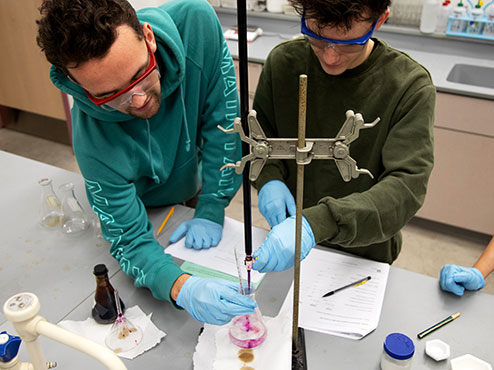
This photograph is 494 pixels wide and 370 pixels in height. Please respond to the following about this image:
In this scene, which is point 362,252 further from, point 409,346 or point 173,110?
point 173,110

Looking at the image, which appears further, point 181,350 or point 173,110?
point 173,110

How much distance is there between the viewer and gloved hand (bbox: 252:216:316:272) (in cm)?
106

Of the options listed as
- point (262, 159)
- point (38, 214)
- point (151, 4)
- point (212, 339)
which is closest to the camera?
point (262, 159)

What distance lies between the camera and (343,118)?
1.32 metres

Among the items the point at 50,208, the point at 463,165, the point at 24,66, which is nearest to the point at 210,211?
the point at 50,208

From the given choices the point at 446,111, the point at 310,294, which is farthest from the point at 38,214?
the point at 446,111

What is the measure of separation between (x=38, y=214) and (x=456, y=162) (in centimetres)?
206

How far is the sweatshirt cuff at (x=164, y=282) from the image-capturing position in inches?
45.7

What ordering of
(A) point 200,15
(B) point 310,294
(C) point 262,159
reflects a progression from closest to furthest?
(C) point 262,159, (B) point 310,294, (A) point 200,15

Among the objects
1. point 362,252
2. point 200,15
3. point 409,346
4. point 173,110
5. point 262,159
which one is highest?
point 200,15

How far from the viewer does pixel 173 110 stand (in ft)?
4.67

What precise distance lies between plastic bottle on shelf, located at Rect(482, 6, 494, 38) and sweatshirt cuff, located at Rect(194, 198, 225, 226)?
77.2 inches

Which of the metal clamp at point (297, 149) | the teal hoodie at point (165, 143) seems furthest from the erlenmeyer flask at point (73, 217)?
the metal clamp at point (297, 149)

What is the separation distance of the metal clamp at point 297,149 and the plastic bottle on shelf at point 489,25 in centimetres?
218
